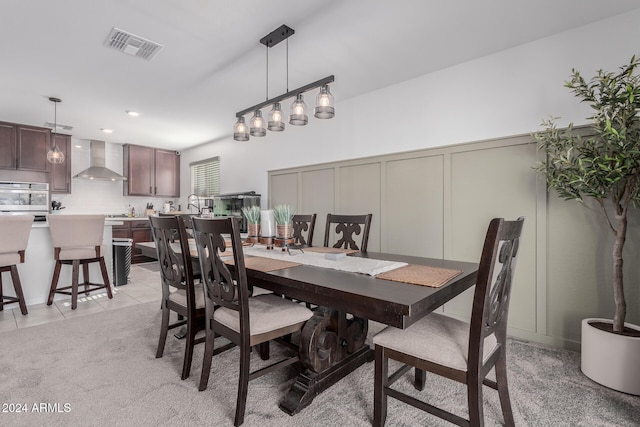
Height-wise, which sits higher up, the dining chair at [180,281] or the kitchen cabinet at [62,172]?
the kitchen cabinet at [62,172]

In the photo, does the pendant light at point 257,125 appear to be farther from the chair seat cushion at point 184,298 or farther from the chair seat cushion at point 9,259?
the chair seat cushion at point 9,259

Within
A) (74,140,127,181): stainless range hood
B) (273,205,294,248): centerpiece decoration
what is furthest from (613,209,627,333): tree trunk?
(74,140,127,181): stainless range hood

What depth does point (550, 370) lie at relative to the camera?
2.08 m

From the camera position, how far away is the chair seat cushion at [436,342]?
128 cm

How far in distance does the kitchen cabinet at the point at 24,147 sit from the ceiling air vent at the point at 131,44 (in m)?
3.70

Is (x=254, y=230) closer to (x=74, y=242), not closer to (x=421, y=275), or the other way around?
(x=421, y=275)

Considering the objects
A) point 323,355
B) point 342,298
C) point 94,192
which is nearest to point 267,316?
point 323,355

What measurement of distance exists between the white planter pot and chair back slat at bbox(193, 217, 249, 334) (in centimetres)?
209

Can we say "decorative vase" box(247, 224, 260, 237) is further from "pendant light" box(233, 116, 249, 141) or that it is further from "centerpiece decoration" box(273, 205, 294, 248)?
"pendant light" box(233, 116, 249, 141)

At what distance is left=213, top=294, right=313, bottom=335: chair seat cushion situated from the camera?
159 cm

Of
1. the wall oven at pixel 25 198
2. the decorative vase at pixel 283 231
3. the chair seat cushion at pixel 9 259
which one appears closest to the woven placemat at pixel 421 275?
the decorative vase at pixel 283 231

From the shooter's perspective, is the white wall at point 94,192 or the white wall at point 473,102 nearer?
the white wall at point 473,102

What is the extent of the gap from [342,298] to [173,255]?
4.15 feet

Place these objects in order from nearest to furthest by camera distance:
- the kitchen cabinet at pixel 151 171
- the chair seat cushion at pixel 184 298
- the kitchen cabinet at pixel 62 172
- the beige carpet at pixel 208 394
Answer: the beige carpet at pixel 208 394 < the chair seat cushion at pixel 184 298 < the kitchen cabinet at pixel 62 172 < the kitchen cabinet at pixel 151 171
